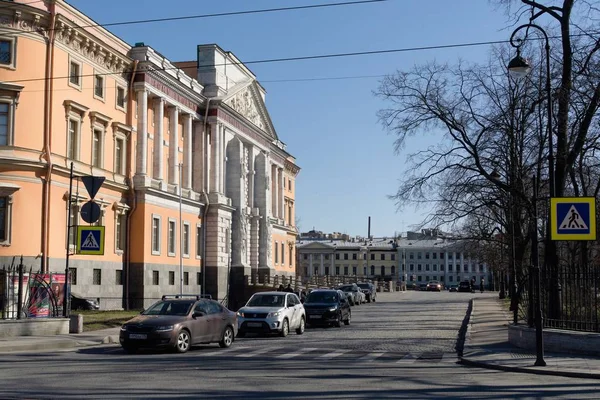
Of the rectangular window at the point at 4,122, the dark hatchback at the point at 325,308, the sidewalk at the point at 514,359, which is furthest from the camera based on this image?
the rectangular window at the point at 4,122

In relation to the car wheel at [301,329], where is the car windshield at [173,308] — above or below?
above

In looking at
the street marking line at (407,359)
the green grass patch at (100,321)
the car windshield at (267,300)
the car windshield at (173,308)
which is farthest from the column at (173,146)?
the street marking line at (407,359)

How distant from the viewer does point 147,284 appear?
154 feet

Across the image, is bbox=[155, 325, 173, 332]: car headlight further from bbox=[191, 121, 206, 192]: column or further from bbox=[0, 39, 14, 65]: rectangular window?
bbox=[191, 121, 206, 192]: column

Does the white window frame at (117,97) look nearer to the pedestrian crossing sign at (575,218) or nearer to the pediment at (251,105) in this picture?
the pediment at (251,105)

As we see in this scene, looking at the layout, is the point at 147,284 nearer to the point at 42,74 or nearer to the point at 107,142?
the point at 107,142

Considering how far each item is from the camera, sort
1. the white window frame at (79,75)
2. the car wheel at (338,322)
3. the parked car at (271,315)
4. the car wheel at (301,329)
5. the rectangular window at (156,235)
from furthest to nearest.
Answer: the rectangular window at (156,235)
the white window frame at (79,75)
the car wheel at (338,322)
the car wheel at (301,329)
the parked car at (271,315)

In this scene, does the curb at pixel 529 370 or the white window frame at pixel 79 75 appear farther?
the white window frame at pixel 79 75

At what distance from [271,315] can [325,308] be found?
6326mm

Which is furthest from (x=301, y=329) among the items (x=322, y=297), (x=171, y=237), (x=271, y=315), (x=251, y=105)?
(x=251, y=105)

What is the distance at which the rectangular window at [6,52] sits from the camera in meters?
36.5

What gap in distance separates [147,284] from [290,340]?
75.6 ft

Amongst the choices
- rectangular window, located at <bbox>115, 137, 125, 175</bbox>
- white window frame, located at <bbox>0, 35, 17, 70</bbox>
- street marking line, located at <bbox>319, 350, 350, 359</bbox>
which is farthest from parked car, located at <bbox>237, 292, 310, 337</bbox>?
rectangular window, located at <bbox>115, 137, 125, 175</bbox>

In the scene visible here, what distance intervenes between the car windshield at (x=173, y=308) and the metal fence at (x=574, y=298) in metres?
9.63
